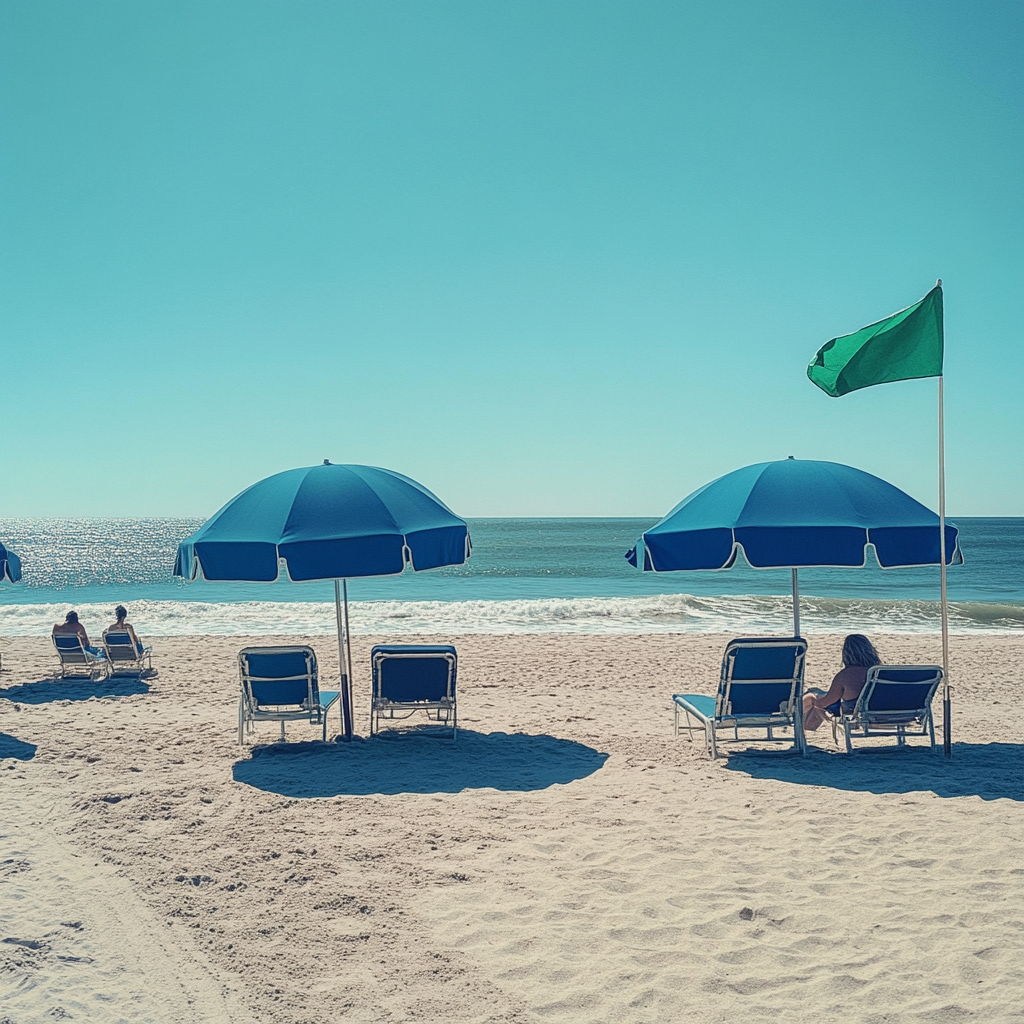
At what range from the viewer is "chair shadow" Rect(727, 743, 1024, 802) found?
568 cm

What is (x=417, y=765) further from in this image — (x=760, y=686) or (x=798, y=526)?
(x=798, y=526)

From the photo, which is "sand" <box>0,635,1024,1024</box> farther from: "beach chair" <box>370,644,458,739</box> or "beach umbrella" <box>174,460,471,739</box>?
"beach umbrella" <box>174,460,471,739</box>

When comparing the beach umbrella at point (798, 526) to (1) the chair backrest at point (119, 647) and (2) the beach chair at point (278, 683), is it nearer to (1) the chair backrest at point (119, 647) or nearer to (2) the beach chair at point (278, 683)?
(2) the beach chair at point (278, 683)

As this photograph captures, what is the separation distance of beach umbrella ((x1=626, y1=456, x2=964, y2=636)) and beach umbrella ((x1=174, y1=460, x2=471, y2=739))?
5.54ft

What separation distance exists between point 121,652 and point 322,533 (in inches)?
258

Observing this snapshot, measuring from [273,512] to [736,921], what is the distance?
13.7 ft

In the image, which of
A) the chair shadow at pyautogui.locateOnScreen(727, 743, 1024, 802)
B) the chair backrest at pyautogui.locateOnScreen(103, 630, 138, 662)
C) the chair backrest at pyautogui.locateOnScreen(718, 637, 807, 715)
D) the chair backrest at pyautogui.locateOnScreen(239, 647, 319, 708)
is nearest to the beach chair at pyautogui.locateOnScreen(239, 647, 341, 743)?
the chair backrest at pyautogui.locateOnScreen(239, 647, 319, 708)

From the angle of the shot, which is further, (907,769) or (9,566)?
(9,566)

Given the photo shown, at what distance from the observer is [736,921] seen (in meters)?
3.69

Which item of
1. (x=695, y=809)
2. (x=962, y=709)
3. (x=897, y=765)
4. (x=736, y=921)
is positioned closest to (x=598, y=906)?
(x=736, y=921)

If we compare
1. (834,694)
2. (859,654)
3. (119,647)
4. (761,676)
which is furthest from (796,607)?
(119,647)

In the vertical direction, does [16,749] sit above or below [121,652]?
below

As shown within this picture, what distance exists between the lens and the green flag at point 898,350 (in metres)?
6.14

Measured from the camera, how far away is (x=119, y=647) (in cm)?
1091
